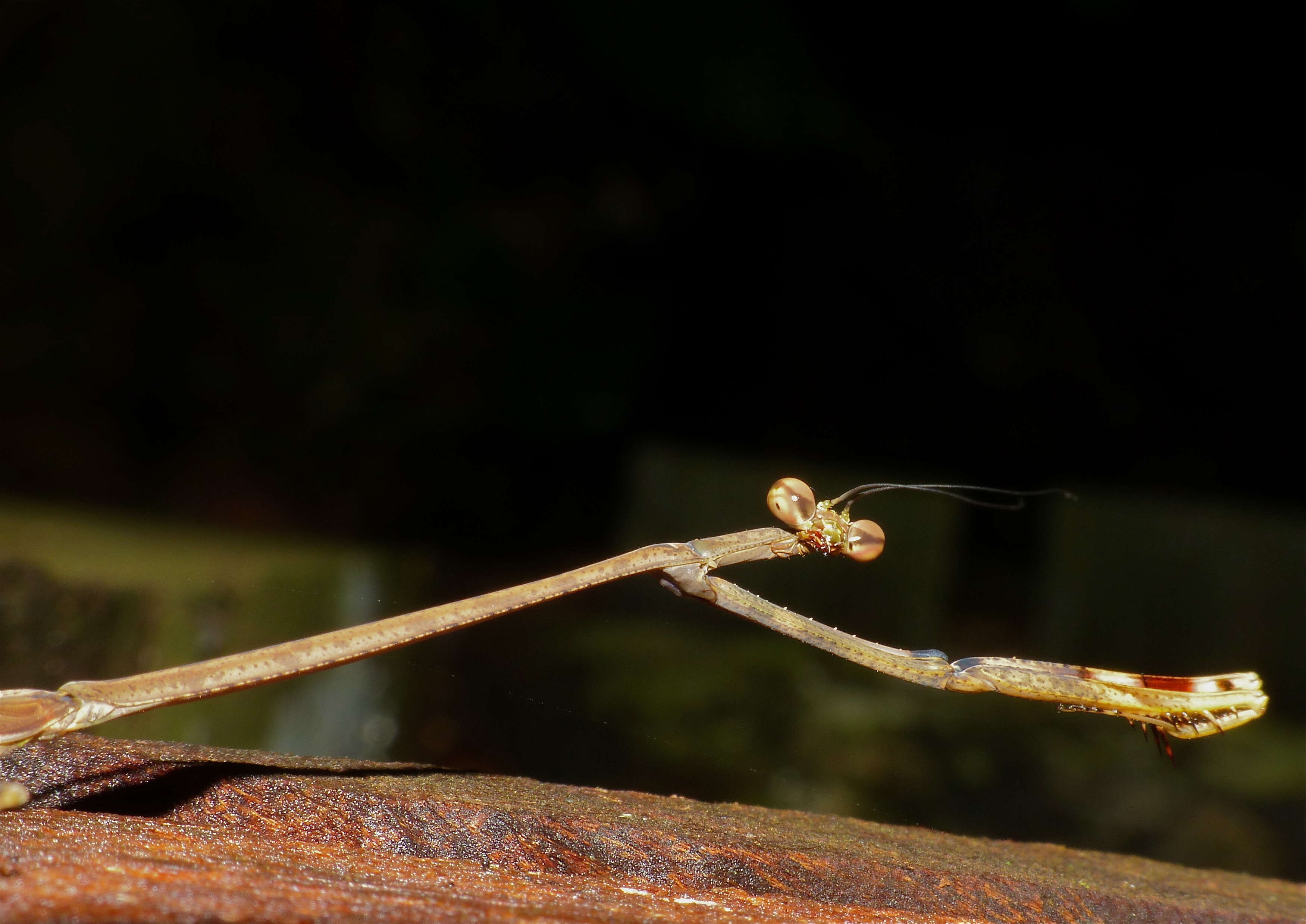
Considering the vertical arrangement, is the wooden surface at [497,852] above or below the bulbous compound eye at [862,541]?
below

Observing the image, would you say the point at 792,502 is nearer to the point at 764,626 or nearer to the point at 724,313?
the point at 764,626

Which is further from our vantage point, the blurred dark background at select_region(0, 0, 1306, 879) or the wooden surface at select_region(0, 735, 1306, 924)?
the blurred dark background at select_region(0, 0, 1306, 879)

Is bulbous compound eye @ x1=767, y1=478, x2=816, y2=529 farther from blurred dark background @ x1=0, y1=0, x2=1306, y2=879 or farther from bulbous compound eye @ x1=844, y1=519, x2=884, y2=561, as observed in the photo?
blurred dark background @ x1=0, y1=0, x2=1306, y2=879

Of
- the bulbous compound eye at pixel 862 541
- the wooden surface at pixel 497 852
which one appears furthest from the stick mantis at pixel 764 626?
the wooden surface at pixel 497 852

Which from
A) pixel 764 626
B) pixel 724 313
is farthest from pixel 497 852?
pixel 724 313

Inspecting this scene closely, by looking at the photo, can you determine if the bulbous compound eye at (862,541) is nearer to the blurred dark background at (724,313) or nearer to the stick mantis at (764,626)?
the stick mantis at (764,626)

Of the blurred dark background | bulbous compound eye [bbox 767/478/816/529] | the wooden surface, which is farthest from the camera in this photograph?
the blurred dark background

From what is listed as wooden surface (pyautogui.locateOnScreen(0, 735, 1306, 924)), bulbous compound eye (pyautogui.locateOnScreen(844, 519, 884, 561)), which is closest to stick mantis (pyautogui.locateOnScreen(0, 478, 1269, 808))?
bulbous compound eye (pyautogui.locateOnScreen(844, 519, 884, 561))
